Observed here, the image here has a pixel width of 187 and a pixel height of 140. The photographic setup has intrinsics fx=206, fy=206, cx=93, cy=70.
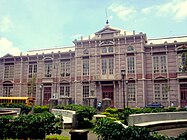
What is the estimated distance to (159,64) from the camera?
104 feet

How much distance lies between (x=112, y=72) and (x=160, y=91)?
25.9ft

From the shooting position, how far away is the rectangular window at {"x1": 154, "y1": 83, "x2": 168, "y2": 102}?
30750 mm

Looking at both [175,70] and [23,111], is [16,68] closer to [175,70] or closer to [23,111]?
[23,111]

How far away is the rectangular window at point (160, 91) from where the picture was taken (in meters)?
30.8

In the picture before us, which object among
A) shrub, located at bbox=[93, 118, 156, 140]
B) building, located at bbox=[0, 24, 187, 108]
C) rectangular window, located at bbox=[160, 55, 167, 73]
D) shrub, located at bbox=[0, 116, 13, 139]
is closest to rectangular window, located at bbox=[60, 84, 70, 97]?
building, located at bbox=[0, 24, 187, 108]

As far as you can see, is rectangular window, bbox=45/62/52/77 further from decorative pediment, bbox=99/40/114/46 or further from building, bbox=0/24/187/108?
decorative pediment, bbox=99/40/114/46

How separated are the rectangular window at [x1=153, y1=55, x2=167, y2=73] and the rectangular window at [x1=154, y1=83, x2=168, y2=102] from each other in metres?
Result: 2.14

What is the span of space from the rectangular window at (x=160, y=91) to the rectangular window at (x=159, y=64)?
2.14 m

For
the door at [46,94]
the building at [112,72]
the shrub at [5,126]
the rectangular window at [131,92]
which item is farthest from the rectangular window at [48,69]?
the shrub at [5,126]

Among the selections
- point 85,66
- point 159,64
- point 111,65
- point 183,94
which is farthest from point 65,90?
point 183,94

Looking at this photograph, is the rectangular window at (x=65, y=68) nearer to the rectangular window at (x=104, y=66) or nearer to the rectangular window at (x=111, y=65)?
the rectangular window at (x=104, y=66)

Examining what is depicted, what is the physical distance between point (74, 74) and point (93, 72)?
156 inches

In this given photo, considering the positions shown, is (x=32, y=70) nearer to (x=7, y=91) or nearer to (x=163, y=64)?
(x=7, y=91)

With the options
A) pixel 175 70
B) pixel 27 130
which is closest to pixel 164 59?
pixel 175 70
